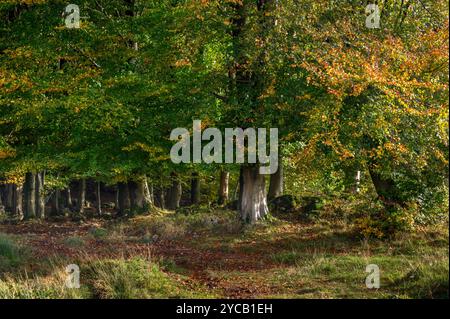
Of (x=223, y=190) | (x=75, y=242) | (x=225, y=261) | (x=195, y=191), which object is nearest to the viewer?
(x=225, y=261)

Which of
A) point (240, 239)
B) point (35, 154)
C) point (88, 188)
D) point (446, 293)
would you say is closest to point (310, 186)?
point (240, 239)

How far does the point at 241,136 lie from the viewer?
1902 cm

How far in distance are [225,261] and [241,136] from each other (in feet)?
16.6

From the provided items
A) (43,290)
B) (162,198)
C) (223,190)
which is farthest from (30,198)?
(43,290)

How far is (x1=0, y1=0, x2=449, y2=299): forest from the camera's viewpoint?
12.8 meters

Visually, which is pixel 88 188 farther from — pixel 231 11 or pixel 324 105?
pixel 324 105

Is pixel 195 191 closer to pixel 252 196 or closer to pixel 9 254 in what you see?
pixel 252 196

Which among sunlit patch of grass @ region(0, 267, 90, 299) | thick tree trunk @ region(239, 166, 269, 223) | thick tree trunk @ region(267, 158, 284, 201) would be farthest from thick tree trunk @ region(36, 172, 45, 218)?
sunlit patch of grass @ region(0, 267, 90, 299)

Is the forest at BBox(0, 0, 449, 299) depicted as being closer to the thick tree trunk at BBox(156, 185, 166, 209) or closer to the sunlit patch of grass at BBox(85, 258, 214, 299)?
the sunlit patch of grass at BBox(85, 258, 214, 299)

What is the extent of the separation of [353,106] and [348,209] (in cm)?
505

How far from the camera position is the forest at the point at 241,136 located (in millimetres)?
12828

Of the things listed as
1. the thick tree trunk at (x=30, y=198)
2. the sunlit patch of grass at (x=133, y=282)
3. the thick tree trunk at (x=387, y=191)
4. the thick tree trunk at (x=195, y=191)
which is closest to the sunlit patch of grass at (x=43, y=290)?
the sunlit patch of grass at (x=133, y=282)

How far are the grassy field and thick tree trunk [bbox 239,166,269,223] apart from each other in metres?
0.50

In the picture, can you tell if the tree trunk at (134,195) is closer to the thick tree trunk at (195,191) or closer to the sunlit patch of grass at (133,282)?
the thick tree trunk at (195,191)
